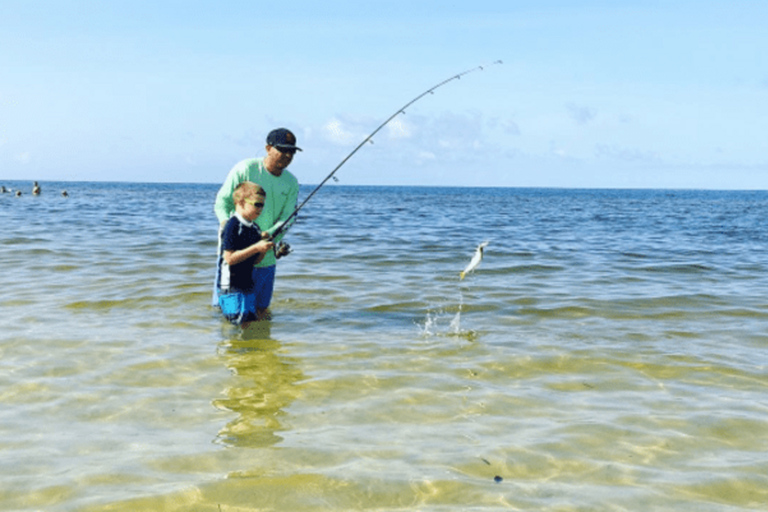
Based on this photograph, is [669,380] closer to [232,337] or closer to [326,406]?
[326,406]

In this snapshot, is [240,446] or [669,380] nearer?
[240,446]

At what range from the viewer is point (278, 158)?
257 inches

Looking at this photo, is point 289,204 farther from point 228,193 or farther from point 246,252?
point 246,252

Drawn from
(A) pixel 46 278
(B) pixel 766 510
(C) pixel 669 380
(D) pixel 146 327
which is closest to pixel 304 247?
(A) pixel 46 278

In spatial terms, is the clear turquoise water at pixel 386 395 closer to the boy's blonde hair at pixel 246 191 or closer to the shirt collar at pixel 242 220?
the shirt collar at pixel 242 220

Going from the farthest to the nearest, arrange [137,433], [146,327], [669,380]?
[146,327] → [669,380] → [137,433]

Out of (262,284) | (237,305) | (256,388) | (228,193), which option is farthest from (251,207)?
(256,388)

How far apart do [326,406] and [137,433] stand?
1.24m

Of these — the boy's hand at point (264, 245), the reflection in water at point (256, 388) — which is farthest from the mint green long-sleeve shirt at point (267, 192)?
the reflection in water at point (256, 388)

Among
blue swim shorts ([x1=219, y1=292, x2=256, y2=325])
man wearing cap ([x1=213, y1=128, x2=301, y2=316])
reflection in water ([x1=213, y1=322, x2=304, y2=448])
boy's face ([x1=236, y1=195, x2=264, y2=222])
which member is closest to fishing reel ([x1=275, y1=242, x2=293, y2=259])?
man wearing cap ([x1=213, y1=128, x2=301, y2=316])

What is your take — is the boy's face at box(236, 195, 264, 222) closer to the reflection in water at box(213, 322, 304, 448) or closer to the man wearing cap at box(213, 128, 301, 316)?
the man wearing cap at box(213, 128, 301, 316)

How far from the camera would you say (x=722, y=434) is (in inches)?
173

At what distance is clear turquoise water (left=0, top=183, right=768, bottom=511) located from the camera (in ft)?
11.8

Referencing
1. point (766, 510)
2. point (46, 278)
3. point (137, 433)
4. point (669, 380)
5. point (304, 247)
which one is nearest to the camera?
point (766, 510)
